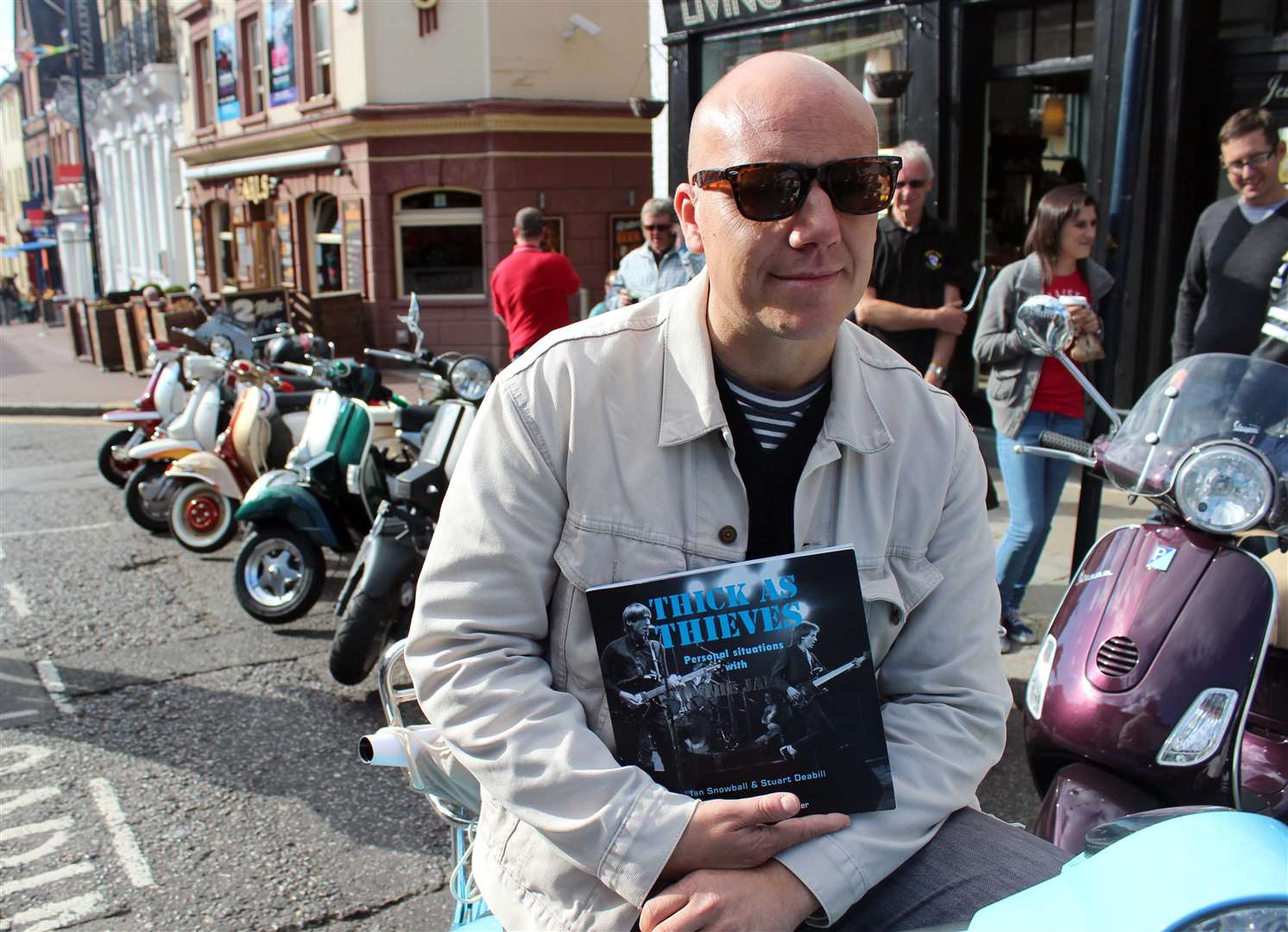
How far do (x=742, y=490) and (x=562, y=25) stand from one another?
17.3 m

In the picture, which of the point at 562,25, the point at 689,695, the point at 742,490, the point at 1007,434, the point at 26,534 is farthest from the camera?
→ the point at 562,25

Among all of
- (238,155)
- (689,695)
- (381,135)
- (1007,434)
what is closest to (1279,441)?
(689,695)

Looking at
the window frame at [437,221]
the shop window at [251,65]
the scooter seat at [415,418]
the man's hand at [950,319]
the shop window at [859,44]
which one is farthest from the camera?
the shop window at [251,65]

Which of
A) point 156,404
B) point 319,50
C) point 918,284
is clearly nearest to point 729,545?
point 918,284

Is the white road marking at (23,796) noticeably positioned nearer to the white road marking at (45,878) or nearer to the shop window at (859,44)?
the white road marking at (45,878)

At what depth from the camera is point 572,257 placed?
17.9 metres

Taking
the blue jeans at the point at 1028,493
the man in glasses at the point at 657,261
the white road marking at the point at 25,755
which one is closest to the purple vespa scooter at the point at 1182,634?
the blue jeans at the point at 1028,493

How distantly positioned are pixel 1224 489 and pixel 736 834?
1.43 metres

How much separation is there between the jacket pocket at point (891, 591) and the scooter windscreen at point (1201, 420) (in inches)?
39.1

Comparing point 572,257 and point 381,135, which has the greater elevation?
point 381,135

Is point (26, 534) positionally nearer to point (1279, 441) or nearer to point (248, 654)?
point (248, 654)

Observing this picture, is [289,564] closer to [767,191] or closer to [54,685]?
[54,685]

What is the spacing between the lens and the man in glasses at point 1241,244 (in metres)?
4.55

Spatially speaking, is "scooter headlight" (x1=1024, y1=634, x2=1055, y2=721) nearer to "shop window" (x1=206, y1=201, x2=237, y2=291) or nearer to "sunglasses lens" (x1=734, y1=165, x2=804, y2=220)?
"sunglasses lens" (x1=734, y1=165, x2=804, y2=220)
